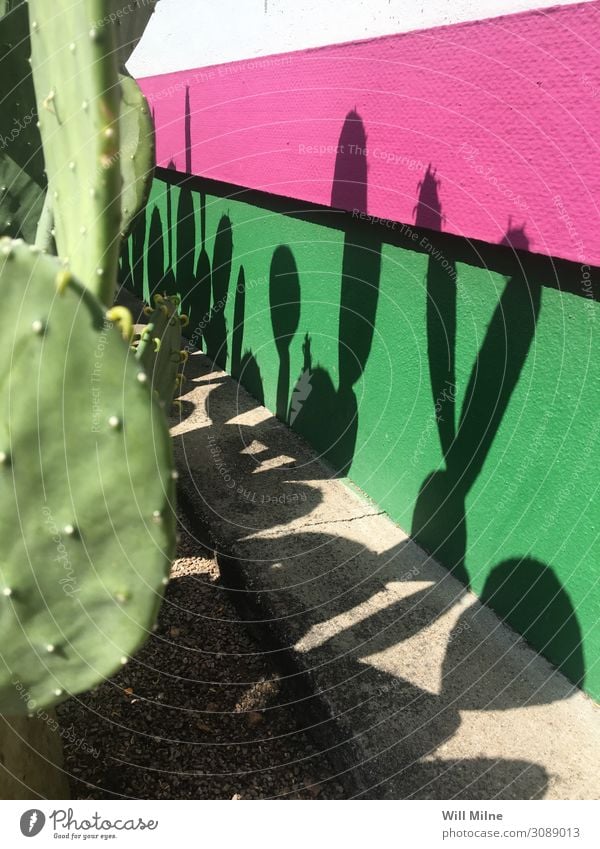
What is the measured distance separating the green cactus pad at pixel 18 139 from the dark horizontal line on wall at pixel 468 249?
119cm

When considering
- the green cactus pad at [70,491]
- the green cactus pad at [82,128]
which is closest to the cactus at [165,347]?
the green cactus pad at [82,128]

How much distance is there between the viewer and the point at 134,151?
1.80 meters

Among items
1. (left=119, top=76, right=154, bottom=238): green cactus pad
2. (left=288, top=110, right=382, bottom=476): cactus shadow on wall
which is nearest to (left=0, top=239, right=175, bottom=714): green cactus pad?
(left=119, top=76, right=154, bottom=238): green cactus pad

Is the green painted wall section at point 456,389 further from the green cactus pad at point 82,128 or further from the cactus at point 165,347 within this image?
the green cactus pad at point 82,128

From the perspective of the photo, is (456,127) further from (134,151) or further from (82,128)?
(82,128)

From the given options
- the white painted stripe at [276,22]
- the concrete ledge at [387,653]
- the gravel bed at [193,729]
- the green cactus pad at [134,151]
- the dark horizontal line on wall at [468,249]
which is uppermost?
the white painted stripe at [276,22]

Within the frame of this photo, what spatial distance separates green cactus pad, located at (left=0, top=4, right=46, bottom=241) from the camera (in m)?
1.98

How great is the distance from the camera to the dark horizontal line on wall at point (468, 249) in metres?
1.81

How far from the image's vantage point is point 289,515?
273 cm

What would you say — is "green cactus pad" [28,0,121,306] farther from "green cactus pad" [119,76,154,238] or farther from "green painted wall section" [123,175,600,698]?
"green painted wall section" [123,175,600,698]

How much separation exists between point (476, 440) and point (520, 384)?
0.27 meters

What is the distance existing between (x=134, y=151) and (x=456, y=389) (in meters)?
1.24

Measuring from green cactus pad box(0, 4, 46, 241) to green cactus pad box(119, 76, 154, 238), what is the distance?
410mm

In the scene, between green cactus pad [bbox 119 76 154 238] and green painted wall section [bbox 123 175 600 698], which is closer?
green cactus pad [bbox 119 76 154 238]
